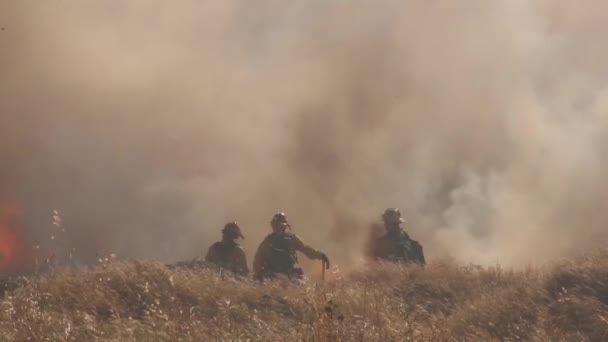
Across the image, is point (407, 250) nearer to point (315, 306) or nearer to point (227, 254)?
point (227, 254)

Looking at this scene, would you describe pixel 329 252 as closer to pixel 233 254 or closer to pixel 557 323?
pixel 233 254

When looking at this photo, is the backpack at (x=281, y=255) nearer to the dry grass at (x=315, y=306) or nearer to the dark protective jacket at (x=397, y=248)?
the dark protective jacket at (x=397, y=248)

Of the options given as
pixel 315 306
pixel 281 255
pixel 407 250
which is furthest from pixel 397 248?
pixel 315 306

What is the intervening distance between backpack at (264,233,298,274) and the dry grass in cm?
268

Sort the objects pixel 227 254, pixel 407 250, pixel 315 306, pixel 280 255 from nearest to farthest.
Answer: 1. pixel 315 306
2. pixel 280 255
3. pixel 227 254
4. pixel 407 250

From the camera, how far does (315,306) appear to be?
4387 mm

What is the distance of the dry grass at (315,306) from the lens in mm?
5285

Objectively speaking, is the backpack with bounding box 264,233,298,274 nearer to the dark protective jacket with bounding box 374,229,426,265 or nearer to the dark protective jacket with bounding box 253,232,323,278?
the dark protective jacket with bounding box 253,232,323,278

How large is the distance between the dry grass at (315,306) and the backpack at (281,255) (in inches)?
106

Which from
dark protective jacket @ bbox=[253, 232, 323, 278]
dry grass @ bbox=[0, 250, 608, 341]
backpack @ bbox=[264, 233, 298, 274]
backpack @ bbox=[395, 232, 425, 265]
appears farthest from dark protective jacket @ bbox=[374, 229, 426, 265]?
dry grass @ bbox=[0, 250, 608, 341]

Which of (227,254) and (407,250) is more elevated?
(407,250)

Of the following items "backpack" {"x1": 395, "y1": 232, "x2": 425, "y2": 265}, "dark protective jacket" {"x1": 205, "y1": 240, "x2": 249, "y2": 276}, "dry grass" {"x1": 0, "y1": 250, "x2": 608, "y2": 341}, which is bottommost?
"dry grass" {"x1": 0, "y1": 250, "x2": 608, "y2": 341}

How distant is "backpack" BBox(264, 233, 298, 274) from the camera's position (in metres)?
11.7

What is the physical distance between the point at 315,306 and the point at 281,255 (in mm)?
7568
